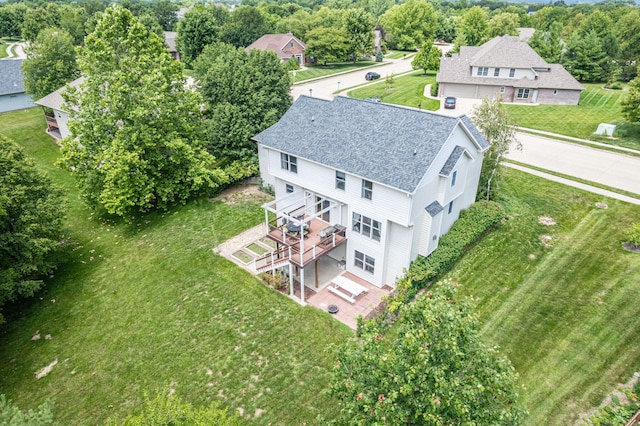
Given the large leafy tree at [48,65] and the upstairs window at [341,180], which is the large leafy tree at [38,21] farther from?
the upstairs window at [341,180]

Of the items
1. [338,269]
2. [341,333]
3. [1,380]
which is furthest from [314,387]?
[1,380]

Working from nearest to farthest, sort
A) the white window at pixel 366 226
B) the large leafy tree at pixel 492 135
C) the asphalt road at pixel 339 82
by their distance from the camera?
the white window at pixel 366 226, the large leafy tree at pixel 492 135, the asphalt road at pixel 339 82

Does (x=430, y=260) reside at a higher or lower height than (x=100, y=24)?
lower

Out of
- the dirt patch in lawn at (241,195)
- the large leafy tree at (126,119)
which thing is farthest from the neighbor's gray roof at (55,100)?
the dirt patch in lawn at (241,195)

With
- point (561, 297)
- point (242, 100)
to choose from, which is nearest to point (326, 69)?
point (242, 100)

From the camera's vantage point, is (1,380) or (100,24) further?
(100,24)

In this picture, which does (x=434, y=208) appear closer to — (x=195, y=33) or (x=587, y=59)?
(x=587, y=59)

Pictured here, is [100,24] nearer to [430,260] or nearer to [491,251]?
[430,260]
